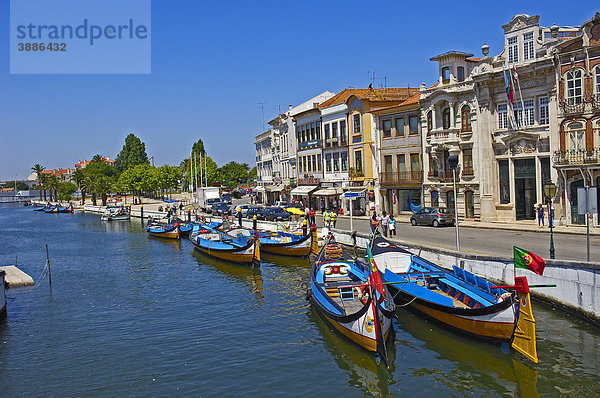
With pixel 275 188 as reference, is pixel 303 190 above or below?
below

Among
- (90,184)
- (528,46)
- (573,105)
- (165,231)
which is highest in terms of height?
(528,46)

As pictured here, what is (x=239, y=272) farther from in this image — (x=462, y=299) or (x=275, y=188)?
(x=275, y=188)

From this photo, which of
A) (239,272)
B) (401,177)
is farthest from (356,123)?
(239,272)

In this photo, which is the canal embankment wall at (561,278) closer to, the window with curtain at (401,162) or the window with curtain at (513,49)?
the window with curtain at (513,49)

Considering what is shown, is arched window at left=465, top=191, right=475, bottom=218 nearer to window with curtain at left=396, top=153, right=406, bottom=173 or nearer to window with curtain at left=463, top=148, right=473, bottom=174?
window with curtain at left=463, top=148, right=473, bottom=174

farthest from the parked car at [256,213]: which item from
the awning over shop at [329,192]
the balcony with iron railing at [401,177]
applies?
the balcony with iron railing at [401,177]

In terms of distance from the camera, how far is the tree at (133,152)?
162 m

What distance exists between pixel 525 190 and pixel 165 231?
3352cm

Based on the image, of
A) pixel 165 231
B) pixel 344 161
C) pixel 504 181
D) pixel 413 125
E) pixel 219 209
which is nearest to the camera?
pixel 504 181

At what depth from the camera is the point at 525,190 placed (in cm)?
4072

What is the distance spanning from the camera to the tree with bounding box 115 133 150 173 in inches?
6368

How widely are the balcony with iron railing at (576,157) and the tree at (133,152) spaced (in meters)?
141

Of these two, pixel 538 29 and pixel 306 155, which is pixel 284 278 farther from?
pixel 306 155

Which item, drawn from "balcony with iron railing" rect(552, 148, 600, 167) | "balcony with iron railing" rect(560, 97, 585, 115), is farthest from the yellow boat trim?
"balcony with iron railing" rect(560, 97, 585, 115)
